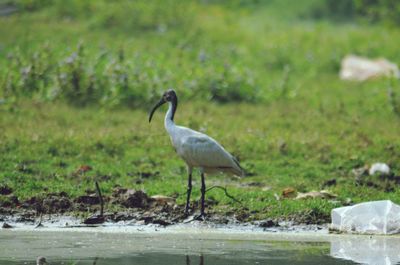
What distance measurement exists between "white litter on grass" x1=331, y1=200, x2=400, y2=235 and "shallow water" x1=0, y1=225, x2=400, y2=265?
9.5 inches

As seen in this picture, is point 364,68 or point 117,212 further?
point 364,68

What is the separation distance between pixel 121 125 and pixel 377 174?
4865 mm

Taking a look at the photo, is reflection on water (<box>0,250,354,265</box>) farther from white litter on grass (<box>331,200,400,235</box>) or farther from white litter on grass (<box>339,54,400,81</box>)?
white litter on grass (<box>339,54,400,81</box>)

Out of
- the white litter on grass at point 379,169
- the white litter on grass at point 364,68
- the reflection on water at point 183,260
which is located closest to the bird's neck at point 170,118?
the white litter on grass at point 379,169

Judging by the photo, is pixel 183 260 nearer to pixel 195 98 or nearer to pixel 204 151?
pixel 204 151

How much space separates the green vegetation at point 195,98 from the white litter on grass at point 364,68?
338 millimetres

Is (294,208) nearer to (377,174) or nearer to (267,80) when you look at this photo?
(377,174)

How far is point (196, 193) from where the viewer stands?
40.7ft

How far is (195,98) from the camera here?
63.3ft

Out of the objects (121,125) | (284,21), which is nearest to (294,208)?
(121,125)

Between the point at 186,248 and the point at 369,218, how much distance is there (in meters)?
2.18

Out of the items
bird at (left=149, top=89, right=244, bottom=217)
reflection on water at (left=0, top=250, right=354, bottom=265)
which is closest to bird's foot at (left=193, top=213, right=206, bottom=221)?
bird at (left=149, top=89, right=244, bottom=217)

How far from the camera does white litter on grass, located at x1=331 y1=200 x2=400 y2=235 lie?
10445 millimetres

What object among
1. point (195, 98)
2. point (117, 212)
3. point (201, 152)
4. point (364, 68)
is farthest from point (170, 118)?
point (364, 68)
